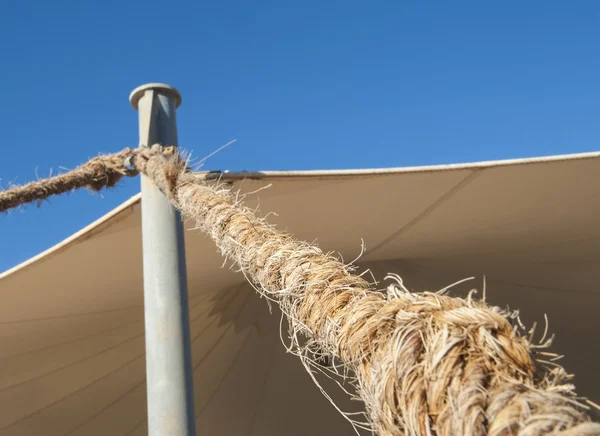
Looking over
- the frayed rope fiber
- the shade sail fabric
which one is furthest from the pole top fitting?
the shade sail fabric

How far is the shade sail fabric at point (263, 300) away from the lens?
2379mm

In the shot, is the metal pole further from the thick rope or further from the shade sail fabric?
the thick rope

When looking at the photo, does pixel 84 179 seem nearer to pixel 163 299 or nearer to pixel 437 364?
pixel 163 299

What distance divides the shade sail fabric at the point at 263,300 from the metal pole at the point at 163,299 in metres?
0.33

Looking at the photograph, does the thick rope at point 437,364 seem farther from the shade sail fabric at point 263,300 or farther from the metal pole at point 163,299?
the shade sail fabric at point 263,300

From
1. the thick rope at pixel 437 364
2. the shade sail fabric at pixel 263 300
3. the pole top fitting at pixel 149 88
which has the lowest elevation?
the thick rope at pixel 437 364

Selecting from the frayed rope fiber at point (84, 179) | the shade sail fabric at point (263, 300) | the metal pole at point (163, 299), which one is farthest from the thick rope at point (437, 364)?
the shade sail fabric at point (263, 300)

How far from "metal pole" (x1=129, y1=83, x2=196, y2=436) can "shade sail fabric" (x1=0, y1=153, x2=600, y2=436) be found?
326 millimetres

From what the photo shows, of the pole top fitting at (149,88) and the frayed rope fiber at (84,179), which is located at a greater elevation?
the pole top fitting at (149,88)

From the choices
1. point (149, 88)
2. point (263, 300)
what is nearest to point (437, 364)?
point (149, 88)

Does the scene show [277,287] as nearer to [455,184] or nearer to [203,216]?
[203,216]

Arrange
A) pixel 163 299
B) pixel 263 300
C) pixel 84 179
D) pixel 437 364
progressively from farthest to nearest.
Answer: pixel 263 300, pixel 84 179, pixel 163 299, pixel 437 364

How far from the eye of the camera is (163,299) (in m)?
1.74

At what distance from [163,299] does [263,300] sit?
5.77 feet
